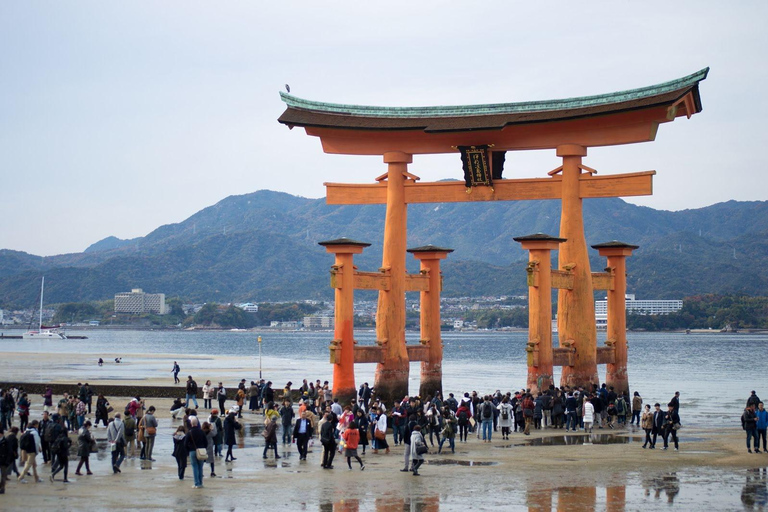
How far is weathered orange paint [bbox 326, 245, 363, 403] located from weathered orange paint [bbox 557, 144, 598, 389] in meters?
7.84

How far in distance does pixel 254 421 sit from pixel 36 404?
9.89 metres

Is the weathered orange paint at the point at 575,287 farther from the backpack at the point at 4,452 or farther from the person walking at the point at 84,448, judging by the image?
the backpack at the point at 4,452

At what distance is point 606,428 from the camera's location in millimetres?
31375

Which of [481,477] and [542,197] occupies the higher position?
[542,197]

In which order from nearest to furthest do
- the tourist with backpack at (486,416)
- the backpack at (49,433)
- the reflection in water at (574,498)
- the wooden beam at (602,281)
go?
1. the reflection in water at (574,498)
2. the backpack at (49,433)
3. the tourist with backpack at (486,416)
4. the wooden beam at (602,281)

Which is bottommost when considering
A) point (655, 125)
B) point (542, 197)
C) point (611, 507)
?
point (611, 507)

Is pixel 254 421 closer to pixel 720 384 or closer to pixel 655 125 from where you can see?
pixel 655 125

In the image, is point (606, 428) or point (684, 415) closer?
point (606, 428)

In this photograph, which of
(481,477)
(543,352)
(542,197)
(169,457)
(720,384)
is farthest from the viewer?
(720,384)

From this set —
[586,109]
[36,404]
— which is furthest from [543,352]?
[36,404]

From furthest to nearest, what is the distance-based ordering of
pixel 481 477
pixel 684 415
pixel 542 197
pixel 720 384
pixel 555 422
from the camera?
pixel 720 384, pixel 684 415, pixel 542 197, pixel 555 422, pixel 481 477

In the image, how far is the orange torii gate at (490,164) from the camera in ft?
115

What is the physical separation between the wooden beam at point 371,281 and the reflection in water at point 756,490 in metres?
17.5

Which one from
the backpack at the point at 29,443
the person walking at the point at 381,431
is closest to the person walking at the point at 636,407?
the person walking at the point at 381,431
